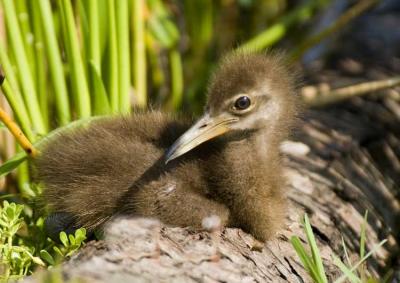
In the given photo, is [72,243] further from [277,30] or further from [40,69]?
[277,30]

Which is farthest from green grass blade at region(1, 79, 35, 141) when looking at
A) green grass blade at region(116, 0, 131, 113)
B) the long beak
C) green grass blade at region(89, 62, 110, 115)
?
the long beak

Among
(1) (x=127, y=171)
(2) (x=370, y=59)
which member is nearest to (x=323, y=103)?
(2) (x=370, y=59)

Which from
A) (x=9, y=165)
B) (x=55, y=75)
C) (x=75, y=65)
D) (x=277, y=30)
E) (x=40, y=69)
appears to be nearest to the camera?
(x=9, y=165)

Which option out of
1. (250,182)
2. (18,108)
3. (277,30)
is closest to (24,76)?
(18,108)

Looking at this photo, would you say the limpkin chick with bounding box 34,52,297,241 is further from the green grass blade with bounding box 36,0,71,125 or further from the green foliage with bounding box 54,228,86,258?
the green grass blade with bounding box 36,0,71,125

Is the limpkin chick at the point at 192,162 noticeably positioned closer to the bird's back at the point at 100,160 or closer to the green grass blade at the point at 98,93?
the bird's back at the point at 100,160

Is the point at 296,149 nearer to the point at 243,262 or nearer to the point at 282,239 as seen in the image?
the point at 282,239
